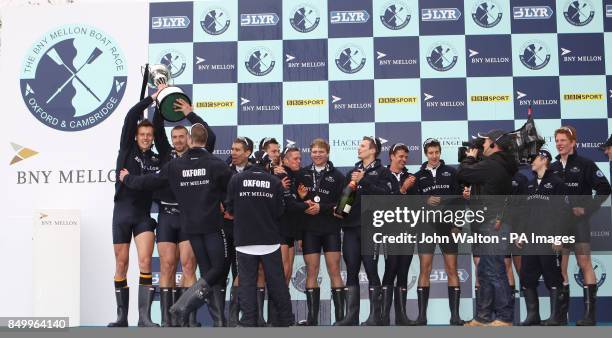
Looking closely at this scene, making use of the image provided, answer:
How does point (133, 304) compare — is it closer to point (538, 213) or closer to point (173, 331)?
Result: point (173, 331)

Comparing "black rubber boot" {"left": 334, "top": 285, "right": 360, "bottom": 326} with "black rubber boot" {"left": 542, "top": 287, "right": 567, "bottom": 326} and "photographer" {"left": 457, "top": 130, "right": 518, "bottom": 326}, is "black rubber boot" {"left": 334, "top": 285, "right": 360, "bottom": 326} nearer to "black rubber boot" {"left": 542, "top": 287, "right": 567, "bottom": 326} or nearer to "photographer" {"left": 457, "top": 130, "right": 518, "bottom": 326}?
"photographer" {"left": 457, "top": 130, "right": 518, "bottom": 326}

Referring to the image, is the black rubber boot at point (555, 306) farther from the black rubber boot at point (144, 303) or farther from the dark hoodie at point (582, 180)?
the black rubber boot at point (144, 303)

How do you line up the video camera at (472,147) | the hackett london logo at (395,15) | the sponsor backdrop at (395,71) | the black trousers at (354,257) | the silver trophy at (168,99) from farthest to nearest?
the hackett london logo at (395,15)
the sponsor backdrop at (395,71)
the black trousers at (354,257)
the silver trophy at (168,99)
the video camera at (472,147)

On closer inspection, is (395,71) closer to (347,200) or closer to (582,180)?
(347,200)

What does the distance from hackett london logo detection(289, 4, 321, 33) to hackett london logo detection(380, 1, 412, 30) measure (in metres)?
0.70

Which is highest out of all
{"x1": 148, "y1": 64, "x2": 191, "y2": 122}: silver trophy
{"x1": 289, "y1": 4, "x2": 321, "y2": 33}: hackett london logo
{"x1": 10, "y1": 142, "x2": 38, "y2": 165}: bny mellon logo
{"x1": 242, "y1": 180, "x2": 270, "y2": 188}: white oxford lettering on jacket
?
{"x1": 289, "y1": 4, "x2": 321, "y2": 33}: hackett london logo

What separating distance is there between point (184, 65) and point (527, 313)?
431 centimetres

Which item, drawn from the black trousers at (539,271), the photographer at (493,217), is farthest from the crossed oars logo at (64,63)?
the black trousers at (539,271)

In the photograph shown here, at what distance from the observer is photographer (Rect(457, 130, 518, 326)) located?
6.59 m

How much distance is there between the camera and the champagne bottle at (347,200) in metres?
7.58

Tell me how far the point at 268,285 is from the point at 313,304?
1.40 metres

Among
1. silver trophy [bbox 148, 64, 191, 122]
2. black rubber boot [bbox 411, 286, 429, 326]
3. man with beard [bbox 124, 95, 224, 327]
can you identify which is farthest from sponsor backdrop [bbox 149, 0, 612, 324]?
man with beard [bbox 124, 95, 224, 327]

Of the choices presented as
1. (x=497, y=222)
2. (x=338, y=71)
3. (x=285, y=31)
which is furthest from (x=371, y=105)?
(x=497, y=222)

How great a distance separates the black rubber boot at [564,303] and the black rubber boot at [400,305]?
4.70ft
